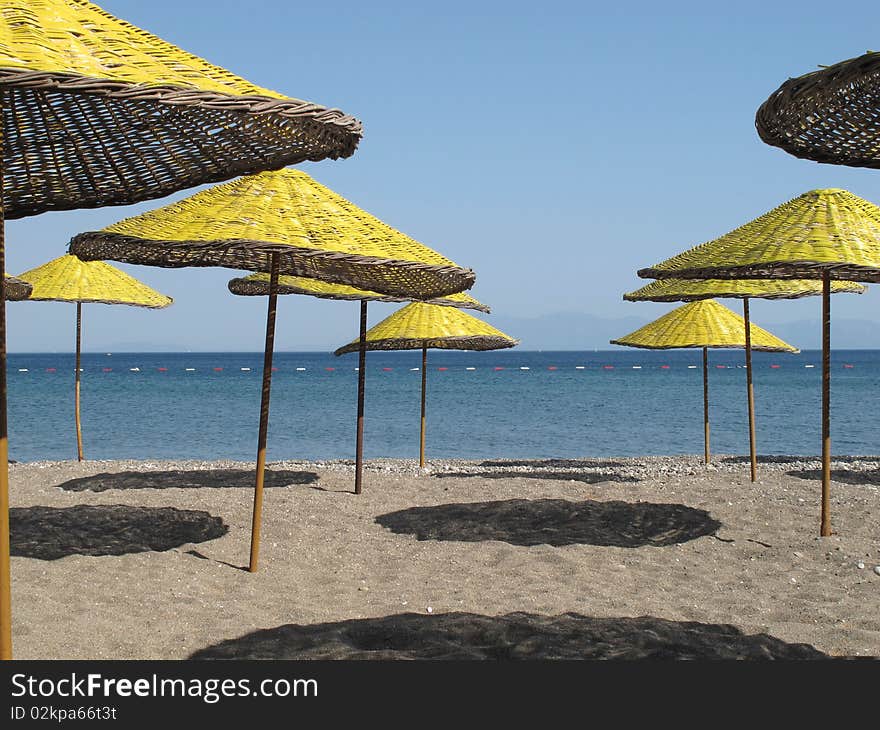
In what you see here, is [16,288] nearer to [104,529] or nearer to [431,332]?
[104,529]

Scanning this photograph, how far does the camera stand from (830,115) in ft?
11.8

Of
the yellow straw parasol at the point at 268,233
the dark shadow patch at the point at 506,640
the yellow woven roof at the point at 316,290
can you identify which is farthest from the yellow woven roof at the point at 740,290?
the dark shadow patch at the point at 506,640

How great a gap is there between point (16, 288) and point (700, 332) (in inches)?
323

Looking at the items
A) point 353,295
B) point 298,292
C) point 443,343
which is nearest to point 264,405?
point 353,295

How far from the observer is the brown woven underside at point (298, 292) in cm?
902

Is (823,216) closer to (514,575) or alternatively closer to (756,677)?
(514,575)

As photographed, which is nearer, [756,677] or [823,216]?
[756,677]

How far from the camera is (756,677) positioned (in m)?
3.27

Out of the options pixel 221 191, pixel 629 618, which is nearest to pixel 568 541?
pixel 629 618

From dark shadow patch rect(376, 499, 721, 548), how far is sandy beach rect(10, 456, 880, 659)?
0.09ft

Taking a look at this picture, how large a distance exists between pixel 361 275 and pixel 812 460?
8.82 meters

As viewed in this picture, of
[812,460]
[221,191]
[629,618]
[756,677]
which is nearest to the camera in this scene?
[756,677]

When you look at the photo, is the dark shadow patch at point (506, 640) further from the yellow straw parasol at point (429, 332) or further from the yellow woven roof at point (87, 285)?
the yellow woven roof at point (87, 285)

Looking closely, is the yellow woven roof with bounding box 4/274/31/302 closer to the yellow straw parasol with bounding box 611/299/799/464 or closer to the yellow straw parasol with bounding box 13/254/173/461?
the yellow straw parasol with bounding box 13/254/173/461
